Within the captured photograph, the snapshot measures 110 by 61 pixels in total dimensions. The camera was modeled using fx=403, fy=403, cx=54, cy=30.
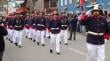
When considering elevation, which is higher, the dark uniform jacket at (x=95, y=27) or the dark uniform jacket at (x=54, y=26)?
the dark uniform jacket at (x=95, y=27)

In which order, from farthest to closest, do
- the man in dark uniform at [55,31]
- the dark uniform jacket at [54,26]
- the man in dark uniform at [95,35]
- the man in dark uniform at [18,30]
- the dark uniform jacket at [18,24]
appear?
the dark uniform jacket at [18,24] < the man in dark uniform at [18,30] < the dark uniform jacket at [54,26] < the man in dark uniform at [55,31] < the man in dark uniform at [95,35]

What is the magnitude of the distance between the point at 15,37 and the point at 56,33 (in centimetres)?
517

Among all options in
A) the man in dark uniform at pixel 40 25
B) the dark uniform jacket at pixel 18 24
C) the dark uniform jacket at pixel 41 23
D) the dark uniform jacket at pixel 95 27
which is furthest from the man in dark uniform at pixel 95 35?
the dark uniform jacket at pixel 41 23

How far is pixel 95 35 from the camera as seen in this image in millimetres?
11211

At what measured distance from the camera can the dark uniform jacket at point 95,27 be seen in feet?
36.7

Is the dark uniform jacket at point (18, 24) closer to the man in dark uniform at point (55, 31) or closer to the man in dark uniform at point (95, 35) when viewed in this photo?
the man in dark uniform at point (55, 31)

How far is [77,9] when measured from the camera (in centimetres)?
3941

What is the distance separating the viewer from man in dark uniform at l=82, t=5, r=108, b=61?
1114 cm

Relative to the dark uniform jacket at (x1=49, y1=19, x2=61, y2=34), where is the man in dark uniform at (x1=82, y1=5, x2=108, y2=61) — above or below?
above

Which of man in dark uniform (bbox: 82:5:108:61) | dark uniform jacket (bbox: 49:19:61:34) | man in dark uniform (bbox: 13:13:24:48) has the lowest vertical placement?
man in dark uniform (bbox: 13:13:24:48)

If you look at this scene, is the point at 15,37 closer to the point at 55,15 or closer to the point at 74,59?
the point at 55,15

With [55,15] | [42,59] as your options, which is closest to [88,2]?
[55,15]

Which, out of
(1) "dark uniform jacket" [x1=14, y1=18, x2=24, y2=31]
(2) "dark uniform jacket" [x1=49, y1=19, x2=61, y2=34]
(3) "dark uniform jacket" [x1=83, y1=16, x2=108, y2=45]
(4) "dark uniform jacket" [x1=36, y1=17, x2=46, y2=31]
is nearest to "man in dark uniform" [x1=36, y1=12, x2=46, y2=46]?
(4) "dark uniform jacket" [x1=36, y1=17, x2=46, y2=31]

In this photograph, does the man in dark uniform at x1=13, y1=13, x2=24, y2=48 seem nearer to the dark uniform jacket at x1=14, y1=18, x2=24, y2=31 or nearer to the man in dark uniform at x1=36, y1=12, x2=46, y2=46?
the dark uniform jacket at x1=14, y1=18, x2=24, y2=31
